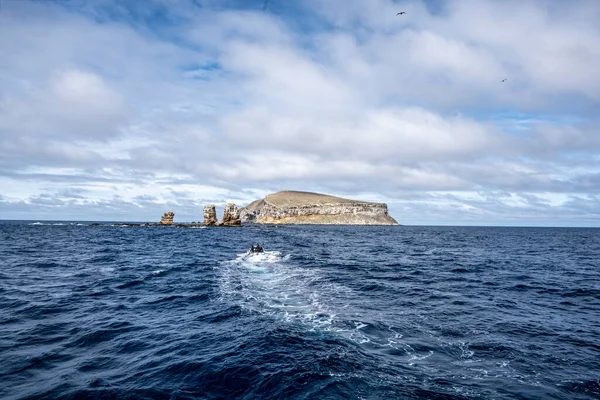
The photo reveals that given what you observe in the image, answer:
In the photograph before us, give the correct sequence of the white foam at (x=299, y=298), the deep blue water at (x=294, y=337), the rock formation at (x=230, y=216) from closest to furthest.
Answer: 1. the deep blue water at (x=294, y=337)
2. the white foam at (x=299, y=298)
3. the rock formation at (x=230, y=216)

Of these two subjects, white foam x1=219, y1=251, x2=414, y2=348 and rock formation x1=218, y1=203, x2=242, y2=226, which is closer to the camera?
white foam x1=219, y1=251, x2=414, y2=348

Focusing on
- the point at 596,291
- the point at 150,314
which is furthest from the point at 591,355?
the point at 150,314

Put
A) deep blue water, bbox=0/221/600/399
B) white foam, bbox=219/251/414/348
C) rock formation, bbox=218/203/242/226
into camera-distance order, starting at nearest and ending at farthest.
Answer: deep blue water, bbox=0/221/600/399 → white foam, bbox=219/251/414/348 → rock formation, bbox=218/203/242/226

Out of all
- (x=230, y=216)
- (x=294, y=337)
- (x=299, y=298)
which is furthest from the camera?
(x=230, y=216)

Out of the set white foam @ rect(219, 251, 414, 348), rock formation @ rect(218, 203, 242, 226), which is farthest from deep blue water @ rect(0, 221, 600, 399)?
rock formation @ rect(218, 203, 242, 226)

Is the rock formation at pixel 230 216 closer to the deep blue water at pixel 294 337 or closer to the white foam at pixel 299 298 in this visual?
the white foam at pixel 299 298

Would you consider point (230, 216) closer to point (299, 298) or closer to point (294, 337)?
point (299, 298)

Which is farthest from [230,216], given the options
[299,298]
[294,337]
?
[294,337]

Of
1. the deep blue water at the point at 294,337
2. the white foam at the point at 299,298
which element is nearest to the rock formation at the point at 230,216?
the white foam at the point at 299,298

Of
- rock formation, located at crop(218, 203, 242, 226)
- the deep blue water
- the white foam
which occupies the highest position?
rock formation, located at crop(218, 203, 242, 226)

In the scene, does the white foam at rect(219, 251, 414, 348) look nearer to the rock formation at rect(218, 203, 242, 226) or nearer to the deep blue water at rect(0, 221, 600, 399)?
the deep blue water at rect(0, 221, 600, 399)

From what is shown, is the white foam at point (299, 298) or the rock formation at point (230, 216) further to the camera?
the rock formation at point (230, 216)

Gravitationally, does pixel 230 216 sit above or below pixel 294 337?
above

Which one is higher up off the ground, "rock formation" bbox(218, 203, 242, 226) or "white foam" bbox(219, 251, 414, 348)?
"rock formation" bbox(218, 203, 242, 226)
